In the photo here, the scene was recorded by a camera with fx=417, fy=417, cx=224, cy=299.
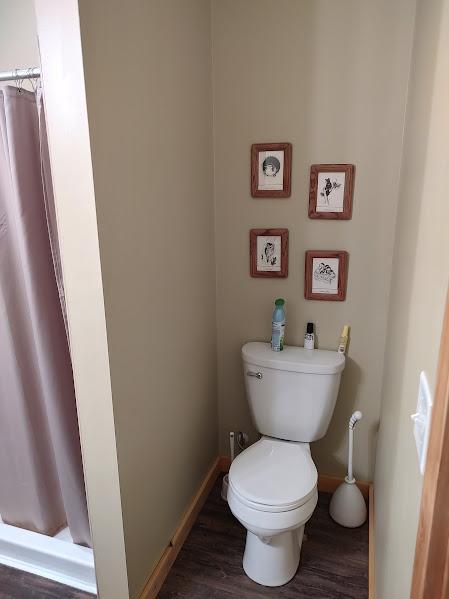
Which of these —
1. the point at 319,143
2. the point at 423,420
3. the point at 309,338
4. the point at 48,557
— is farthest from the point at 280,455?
the point at 319,143

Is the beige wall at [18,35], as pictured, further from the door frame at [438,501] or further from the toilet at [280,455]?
the door frame at [438,501]

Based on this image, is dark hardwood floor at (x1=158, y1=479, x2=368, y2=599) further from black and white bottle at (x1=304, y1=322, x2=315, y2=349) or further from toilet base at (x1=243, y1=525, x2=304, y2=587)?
black and white bottle at (x1=304, y1=322, x2=315, y2=349)

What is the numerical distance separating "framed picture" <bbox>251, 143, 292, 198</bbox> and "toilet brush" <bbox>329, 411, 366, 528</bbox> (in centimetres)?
107

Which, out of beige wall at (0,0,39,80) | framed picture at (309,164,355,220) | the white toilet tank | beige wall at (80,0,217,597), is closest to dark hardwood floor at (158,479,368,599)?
beige wall at (80,0,217,597)

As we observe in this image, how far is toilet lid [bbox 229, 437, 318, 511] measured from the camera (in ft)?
5.02

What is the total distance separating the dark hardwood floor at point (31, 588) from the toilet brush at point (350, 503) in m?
1.11

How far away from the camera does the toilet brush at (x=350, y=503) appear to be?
6.29 ft

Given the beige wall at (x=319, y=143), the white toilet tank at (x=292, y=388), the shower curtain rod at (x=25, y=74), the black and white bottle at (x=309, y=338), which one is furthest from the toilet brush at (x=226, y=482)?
the shower curtain rod at (x=25, y=74)

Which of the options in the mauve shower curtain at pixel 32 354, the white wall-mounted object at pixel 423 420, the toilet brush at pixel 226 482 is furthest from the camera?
the toilet brush at pixel 226 482

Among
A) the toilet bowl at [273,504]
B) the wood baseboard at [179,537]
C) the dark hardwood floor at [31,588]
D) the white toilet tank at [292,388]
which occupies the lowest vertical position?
the dark hardwood floor at [31,588]

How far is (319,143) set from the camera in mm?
1782

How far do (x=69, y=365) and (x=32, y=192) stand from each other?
25.2 inches

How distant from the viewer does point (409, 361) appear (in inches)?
43.7

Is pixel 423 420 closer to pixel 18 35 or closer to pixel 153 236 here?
pixel 153 236
